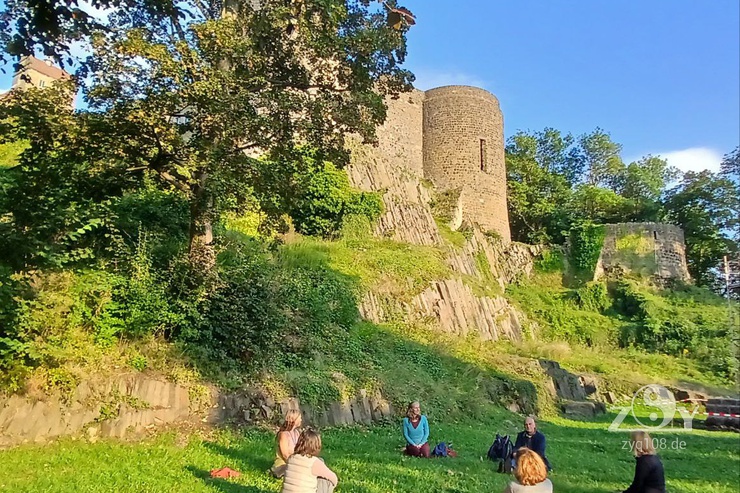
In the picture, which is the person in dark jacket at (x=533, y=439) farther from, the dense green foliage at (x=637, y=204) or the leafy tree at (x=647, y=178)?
the leafy tree at (x=647, y=178)

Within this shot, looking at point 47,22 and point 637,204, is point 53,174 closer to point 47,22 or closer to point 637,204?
point 47,22

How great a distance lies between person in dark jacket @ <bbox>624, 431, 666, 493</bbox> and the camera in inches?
204

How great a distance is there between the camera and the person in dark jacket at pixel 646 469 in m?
5.18

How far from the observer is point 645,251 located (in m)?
33.7

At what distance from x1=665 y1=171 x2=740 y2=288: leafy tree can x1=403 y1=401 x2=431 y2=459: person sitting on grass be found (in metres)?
37.2

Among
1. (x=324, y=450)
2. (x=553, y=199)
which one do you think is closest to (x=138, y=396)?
(x=324, y=450)

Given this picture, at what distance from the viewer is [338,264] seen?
56.7ft

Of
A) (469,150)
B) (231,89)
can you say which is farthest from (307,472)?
(469,150)

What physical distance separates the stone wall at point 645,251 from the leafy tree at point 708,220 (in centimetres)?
647

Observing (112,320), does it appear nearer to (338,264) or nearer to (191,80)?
(191,80)

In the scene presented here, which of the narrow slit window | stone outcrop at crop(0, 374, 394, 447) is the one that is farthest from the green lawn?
the narrow slit window

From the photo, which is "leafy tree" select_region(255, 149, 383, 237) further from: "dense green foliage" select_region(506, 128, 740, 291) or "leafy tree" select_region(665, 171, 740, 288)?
"leafy tree" select_region(665, 171, 740, 288)

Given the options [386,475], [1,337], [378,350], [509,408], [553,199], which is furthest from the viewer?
[553,199]

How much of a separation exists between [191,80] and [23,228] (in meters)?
3.48
